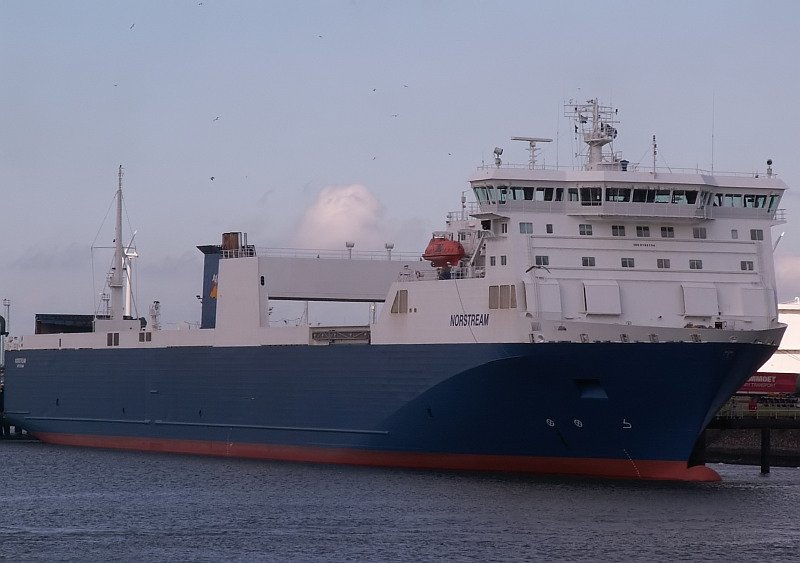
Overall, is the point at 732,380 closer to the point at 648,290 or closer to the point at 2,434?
the point at 648,290

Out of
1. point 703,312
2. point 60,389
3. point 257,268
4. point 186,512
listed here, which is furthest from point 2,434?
point 703,312

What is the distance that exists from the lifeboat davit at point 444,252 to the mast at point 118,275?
18741mm

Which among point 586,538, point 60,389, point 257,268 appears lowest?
point 586,538

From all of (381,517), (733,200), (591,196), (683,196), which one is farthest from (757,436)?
(381,517)

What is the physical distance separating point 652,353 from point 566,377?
2140 millimetres

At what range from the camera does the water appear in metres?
24.6

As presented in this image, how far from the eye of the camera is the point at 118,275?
52.1 metres

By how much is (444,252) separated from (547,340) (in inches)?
190

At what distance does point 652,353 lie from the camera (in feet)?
102

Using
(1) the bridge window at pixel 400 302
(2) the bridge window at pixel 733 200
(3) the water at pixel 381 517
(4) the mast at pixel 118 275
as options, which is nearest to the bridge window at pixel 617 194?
(2) the bridge window at pixel 733 200

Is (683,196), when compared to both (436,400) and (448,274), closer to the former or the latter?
(448,274)

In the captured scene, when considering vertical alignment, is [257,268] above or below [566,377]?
above

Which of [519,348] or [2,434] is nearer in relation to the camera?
[519,348]

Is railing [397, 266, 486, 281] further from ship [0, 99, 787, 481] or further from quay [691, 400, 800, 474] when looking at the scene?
quay [691, 400, 800, 474]
